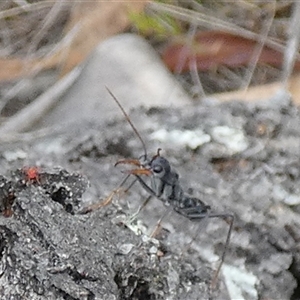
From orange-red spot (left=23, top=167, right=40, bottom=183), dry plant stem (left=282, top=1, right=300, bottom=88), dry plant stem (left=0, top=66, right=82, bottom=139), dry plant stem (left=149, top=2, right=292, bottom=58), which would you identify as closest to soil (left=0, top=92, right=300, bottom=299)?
orange-red spot (left=23, top=167, right=40, bottom=183)

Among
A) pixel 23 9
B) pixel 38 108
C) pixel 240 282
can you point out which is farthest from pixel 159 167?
pixel 23 9

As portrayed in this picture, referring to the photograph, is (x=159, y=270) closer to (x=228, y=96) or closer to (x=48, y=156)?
(x=48, y=156)

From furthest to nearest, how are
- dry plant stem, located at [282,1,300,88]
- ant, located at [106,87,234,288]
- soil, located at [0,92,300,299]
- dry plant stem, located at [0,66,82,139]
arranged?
dry plant stem, located at [282,1,300,88] → dry plant stem, located at [0,66,82,139] → ant, located at [106,87,234,288] → soil, located at [0,92,300,299]

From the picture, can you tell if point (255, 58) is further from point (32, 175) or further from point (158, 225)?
point (32, 175)

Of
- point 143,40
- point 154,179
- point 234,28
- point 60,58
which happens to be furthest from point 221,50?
point 154,179

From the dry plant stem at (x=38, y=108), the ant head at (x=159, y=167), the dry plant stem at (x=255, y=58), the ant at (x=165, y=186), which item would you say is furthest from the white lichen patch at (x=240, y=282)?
the dry plant stem at (x=255, y=58)

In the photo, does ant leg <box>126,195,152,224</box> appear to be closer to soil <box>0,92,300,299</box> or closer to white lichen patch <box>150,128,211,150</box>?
soil <box>0,92,300,299</box>
